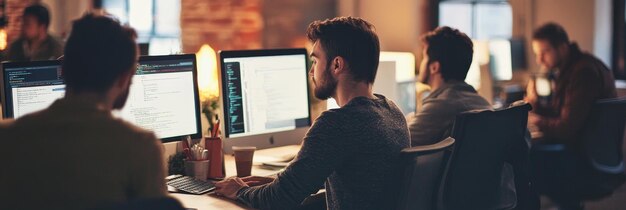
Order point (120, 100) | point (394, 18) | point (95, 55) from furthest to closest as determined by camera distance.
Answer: point (394, 18) < point (120, 100) < point (95, 55)

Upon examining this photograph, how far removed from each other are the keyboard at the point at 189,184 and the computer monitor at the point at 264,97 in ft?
1.06

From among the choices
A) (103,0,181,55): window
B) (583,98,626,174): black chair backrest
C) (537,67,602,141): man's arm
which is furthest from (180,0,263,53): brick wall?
(583,98,626,174): black chair backrest

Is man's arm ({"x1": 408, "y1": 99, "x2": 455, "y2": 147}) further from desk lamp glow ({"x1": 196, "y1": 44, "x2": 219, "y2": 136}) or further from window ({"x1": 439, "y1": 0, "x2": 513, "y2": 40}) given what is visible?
window ({"x1": 439, "y1": 0, "x2": 513, "y2": 40})

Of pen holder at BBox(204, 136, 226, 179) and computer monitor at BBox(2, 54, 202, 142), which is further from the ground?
computer monitor at BBox(2, 54, 202, 142)

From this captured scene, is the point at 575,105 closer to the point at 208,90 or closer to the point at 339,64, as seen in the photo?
the point at 208,90

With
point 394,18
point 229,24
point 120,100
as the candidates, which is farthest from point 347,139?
point 394,18

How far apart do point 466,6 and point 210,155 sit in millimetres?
4303

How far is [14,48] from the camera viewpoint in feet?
22.3

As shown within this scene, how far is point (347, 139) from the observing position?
234 cm

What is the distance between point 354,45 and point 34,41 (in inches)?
187

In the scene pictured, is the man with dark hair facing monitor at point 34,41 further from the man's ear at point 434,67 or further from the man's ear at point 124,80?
the man's ear at point 124,80

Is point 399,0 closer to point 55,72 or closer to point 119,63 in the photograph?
point 55,72

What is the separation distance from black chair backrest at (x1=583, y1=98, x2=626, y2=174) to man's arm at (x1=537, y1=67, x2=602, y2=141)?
0.27 m

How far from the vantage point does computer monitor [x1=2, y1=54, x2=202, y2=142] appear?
2588mm
